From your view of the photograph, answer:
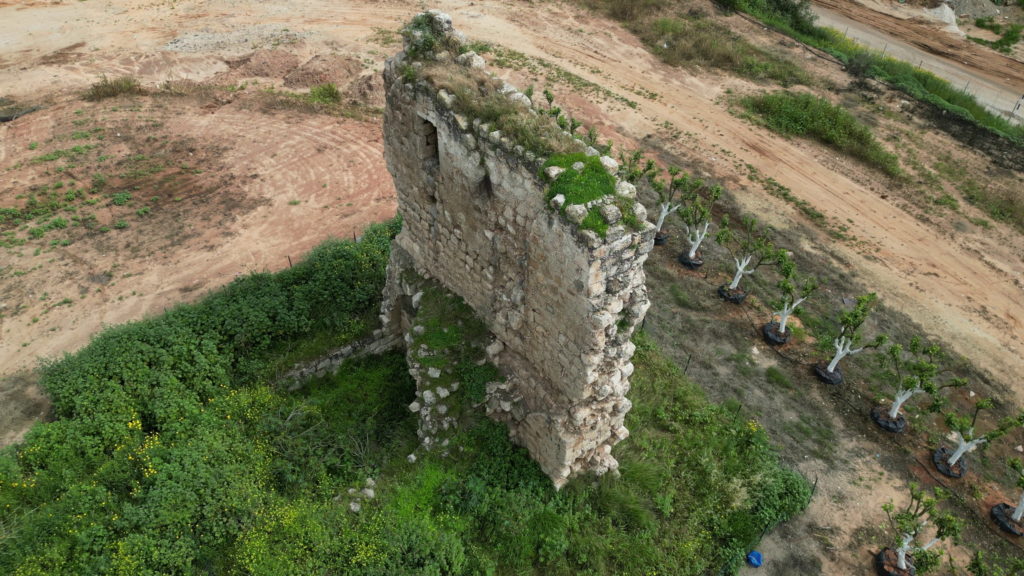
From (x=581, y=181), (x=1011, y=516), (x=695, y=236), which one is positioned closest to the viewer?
(x=581, y=181)

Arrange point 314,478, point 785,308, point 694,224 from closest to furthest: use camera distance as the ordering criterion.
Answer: point 314,478 → point 785,308 → point 694,224

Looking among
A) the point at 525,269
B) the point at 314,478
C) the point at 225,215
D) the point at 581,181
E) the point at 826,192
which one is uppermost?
the point at 581,181

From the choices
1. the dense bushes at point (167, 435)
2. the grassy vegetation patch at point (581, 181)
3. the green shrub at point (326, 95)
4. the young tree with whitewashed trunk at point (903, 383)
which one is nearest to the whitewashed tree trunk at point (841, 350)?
the young tree with whitewashed trunk at point (903, 383)

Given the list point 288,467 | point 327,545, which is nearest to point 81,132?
point 288,467

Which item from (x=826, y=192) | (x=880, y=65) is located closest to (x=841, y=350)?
(x=826, y=192)

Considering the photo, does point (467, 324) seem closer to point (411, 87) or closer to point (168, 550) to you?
point (411, 87)

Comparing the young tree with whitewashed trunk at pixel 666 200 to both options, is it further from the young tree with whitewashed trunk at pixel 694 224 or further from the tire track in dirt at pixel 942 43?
the tire track in dirt at pixel 942 43

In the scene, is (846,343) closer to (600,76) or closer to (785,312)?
(785,312)
